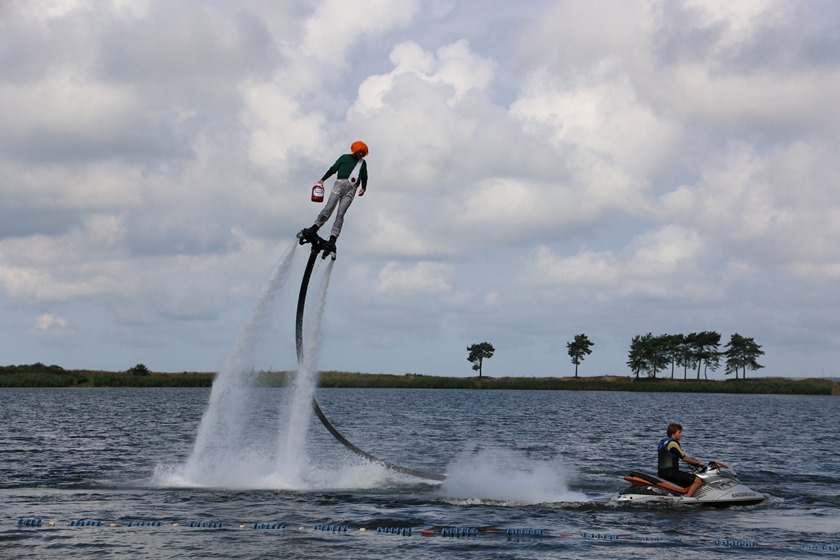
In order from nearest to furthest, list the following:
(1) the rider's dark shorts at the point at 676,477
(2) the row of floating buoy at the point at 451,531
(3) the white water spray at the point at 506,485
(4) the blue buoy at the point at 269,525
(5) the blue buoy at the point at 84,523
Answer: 1. (2) the row of floating buoy at the point at 451,531
2. (5) the blue buoy at the point at 84,523
3. (4) the blue buoy at the point at 269,525
4. (1) the rider's dark shorts at the point at 676,477
5. (3) the white water spray at the point at 506,485

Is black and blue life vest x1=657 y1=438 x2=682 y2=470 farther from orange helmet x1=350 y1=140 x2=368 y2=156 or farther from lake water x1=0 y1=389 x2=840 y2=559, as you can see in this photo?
orange helmet x1=350 y1=140 x2=368 y2=156

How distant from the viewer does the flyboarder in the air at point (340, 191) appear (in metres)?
24.4

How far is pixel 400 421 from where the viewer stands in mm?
71875

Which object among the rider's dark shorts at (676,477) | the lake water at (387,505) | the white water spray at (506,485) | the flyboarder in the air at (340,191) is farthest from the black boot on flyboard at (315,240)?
the rider's dark shorts at (676,477)

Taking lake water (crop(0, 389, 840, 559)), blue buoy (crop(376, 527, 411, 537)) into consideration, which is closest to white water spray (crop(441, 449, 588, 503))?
lake water (crop(0, 389, 840, 559))

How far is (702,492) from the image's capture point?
88.0 ft

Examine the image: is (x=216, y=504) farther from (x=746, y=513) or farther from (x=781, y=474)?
(x=781, y=474)

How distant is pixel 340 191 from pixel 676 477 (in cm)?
1328

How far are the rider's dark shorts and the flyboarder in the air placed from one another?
1211 centimetres

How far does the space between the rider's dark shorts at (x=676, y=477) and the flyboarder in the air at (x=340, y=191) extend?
39.7 feet

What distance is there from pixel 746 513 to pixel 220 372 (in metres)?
16.7

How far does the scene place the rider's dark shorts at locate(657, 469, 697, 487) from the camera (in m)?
26.9

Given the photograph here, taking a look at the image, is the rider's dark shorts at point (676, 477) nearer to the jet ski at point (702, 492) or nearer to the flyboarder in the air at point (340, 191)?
the jet ski at point (702, 492)

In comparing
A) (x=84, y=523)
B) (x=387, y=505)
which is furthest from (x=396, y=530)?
(x=84, y=523)
